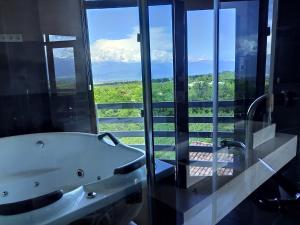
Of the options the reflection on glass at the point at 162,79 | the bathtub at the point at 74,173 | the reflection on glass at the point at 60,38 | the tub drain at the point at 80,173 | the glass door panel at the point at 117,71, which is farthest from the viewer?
the reflection on glass at the point at 60,38

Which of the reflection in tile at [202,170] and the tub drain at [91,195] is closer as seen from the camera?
the tub drain at [91,195]

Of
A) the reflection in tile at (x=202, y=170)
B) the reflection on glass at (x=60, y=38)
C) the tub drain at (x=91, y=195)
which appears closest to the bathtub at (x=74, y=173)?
the tub drain at (x=91, y=195)

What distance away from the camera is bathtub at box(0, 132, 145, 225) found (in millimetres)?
1331

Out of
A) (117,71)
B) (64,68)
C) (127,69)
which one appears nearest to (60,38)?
(64,68)

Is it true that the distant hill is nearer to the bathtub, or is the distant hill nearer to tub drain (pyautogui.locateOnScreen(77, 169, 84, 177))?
the bathtub

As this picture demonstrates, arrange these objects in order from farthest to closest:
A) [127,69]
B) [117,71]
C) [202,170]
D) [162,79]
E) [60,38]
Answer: [60,38], [117,71], [127,69], [202,170], [162,79]

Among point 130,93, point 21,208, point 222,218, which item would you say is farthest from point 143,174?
point 130,93

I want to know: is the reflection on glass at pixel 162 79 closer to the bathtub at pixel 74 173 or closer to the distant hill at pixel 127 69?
the distant hill at pixel 127 69

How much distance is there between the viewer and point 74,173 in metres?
2.38

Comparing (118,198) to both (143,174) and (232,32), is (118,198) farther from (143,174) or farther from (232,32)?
(232,32)

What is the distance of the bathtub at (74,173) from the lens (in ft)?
4.37

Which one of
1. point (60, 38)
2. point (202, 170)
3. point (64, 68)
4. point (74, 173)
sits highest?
point (60, 38)

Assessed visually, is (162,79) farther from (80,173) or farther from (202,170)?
(80,173)

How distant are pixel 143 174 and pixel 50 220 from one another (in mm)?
601
